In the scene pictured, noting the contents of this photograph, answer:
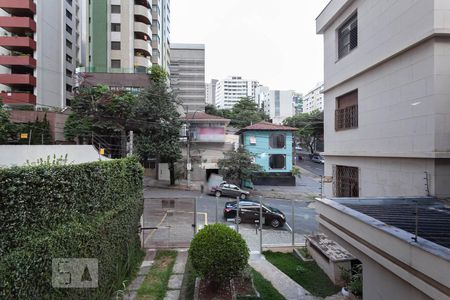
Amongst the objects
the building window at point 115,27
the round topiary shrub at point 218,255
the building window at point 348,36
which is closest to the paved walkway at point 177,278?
the round topiary shrub at point 218,255

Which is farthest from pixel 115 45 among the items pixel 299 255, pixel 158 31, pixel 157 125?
pixel 299 255

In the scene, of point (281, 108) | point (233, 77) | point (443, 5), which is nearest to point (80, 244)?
point (443, 5)

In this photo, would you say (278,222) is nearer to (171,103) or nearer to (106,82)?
(171,103)

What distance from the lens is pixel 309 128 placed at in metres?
44.8

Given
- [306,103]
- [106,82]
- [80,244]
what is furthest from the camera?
[306,103]

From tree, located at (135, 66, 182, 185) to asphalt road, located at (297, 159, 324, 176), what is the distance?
21.4 m

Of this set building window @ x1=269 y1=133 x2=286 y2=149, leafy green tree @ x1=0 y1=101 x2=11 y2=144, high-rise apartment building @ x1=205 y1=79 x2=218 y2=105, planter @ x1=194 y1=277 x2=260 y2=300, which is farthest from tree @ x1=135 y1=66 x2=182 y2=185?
high-rise apartment building @ x1=205 y1=79 x2=218 y2=105

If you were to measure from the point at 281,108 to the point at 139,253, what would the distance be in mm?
90011

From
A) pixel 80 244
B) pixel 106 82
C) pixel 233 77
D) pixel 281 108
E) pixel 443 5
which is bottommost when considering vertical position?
pixel 80 244

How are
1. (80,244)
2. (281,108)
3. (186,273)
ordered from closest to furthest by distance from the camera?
(80,244) → (186,273) → (281,108)

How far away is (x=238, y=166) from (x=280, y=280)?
16.7 metres

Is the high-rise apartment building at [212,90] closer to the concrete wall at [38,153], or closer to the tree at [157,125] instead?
the tree at [157,125]

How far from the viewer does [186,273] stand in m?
9.23

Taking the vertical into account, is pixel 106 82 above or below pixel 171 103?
above
